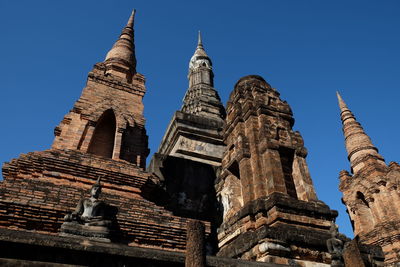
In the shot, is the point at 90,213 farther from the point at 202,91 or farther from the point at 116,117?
the point at 202,91

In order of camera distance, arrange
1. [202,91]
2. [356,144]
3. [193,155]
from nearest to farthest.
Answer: [193,155] → [202,91] → [356,144]

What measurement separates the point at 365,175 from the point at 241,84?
11.8 meters

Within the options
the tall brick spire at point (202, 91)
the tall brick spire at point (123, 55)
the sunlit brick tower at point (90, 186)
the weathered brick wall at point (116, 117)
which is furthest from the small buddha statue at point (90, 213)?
the tall brick spire at point (202, 91)

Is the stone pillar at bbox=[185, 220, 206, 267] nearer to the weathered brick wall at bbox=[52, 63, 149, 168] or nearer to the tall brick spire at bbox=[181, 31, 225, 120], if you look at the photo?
the weathered brick wall at bbox=[52, 63, 149, 168]

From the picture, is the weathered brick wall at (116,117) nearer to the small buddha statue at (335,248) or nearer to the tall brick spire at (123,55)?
the tall brick spire at (123,55)

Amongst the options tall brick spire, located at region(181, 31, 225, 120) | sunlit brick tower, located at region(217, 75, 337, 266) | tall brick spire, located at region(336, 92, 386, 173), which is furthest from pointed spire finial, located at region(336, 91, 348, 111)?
sunlit brick tower, located at region(217, 75, 337, 266)

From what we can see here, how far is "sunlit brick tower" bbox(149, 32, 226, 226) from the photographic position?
9.44 meters

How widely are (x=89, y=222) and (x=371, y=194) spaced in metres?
16.1

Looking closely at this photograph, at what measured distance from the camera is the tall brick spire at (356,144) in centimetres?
1964

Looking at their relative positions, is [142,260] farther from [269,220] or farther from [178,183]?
[178,183]

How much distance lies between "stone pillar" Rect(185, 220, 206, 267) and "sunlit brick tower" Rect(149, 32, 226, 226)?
5227 mm

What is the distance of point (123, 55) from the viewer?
1309 cm

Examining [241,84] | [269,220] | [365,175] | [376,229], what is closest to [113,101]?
[241,84]

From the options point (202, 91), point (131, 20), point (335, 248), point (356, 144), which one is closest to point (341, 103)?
point (356, 144)
